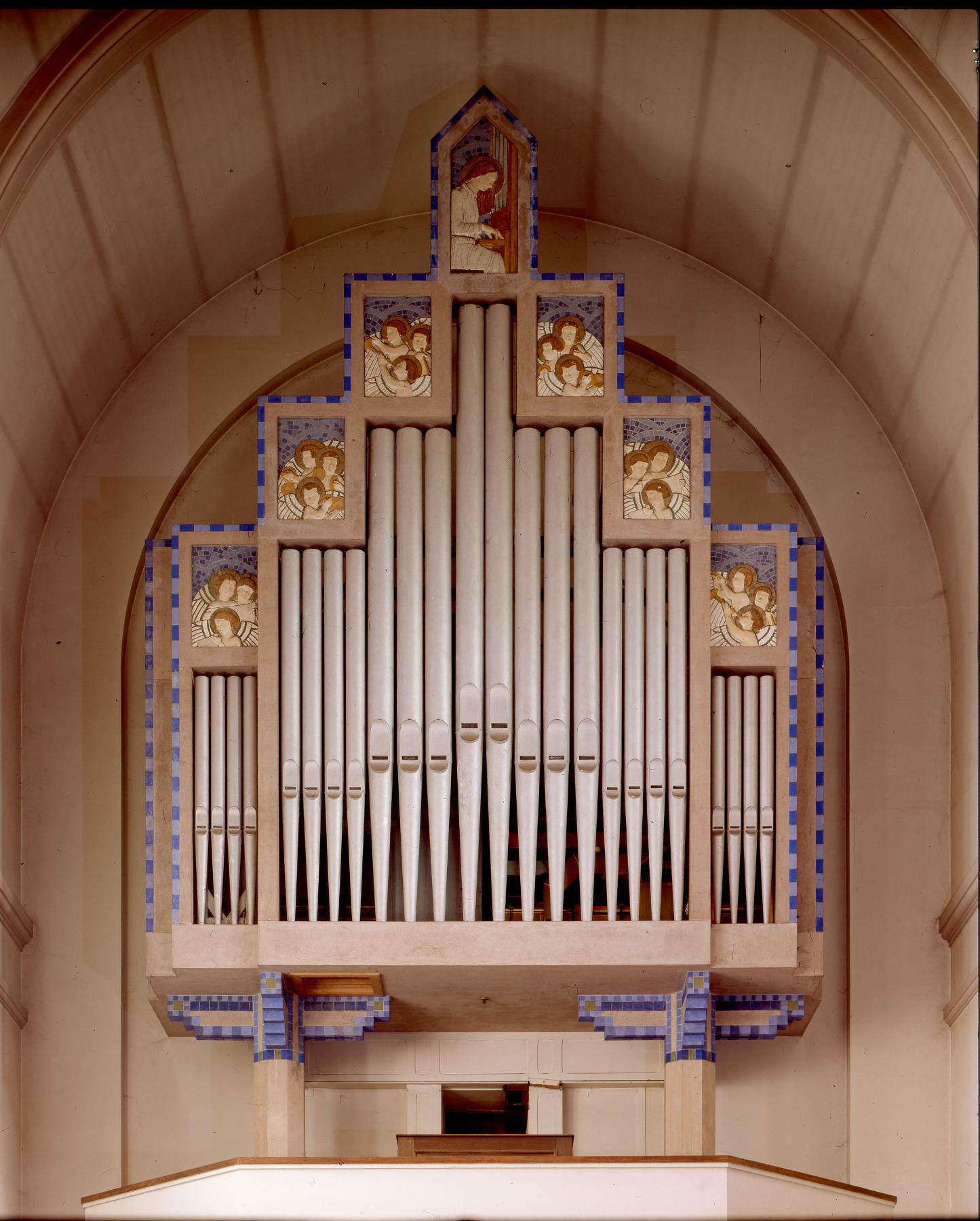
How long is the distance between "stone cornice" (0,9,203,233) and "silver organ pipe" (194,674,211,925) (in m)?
2.11

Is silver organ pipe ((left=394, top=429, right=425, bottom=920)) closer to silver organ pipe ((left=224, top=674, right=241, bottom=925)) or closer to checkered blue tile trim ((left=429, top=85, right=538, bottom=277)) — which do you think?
silver organ pipe ((left=224, top=674, right=241, bottom=925))

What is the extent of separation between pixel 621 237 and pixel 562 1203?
15.6ft

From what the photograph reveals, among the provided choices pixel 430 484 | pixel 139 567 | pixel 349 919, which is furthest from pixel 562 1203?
pixel 139 567

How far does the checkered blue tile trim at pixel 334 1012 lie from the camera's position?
901 cm

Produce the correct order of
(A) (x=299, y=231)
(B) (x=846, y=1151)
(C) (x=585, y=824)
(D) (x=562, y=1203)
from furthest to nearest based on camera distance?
1. (A) (x=299, y=231)
2. (B) (x=846, y=1151)
3. (C) (x=585, y=824)
4. (D) (x=562, y=1203)

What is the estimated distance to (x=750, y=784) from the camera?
29.1 feet

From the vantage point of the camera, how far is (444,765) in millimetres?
8711

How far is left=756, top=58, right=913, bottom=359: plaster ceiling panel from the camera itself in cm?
879

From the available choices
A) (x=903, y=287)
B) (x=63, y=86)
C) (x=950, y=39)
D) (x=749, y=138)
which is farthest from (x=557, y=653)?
(x=63, y=86)

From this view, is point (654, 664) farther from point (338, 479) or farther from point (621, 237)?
point (621, 237)

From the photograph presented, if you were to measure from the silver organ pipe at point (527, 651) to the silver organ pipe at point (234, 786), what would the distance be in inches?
46.5

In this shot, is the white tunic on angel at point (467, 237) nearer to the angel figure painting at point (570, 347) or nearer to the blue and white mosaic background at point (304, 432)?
the angel figure painting at point (570, 347)

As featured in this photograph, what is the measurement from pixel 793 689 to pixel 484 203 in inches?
97.8

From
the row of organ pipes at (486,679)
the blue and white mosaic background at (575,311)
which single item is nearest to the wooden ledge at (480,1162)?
the row of organ pipes at (486,679)
